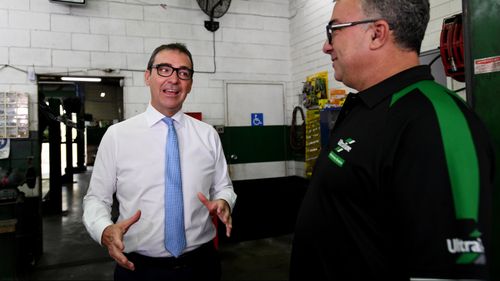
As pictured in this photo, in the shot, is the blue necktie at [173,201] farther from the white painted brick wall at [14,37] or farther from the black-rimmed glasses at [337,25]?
the white painted brick wall at [14,37]

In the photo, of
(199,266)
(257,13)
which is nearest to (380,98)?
(199,266)

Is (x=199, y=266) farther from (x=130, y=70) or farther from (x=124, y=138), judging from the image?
(x=130, y=70)

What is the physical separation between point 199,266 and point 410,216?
1.12m

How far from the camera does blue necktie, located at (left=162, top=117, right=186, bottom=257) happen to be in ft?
5.33

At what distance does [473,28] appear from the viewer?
6.35 feet

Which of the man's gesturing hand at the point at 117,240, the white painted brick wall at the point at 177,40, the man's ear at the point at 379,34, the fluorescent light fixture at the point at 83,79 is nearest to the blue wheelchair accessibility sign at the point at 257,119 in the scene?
the white painted brick wall at the point at 177,40

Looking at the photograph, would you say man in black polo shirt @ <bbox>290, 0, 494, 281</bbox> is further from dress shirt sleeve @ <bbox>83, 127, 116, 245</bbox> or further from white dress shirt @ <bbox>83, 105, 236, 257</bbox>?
dress shirt sleeve @ <bbox>83, 127, 116, 245</bbox>

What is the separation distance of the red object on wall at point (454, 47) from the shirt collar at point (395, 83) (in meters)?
1.81

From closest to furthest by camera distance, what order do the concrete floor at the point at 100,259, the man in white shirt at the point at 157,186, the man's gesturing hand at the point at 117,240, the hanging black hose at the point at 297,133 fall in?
the man's gesturing hand at the point at 117,240, the man in white shirt at the point at 157,186, the concrete floor at the point at 100,259, the hanging black hose at the point at 297,133

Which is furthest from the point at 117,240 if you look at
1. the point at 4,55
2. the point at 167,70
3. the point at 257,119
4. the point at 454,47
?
the point at 257,119

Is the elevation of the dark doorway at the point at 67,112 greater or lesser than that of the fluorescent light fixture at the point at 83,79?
lesser

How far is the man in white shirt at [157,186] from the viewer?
5.31ft

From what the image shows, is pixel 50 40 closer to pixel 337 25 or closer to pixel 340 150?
pixel 337 25

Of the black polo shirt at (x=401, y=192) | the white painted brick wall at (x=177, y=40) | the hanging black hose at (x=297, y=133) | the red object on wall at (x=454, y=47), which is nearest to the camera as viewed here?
the black polo shirt at (x=401, y=192)
